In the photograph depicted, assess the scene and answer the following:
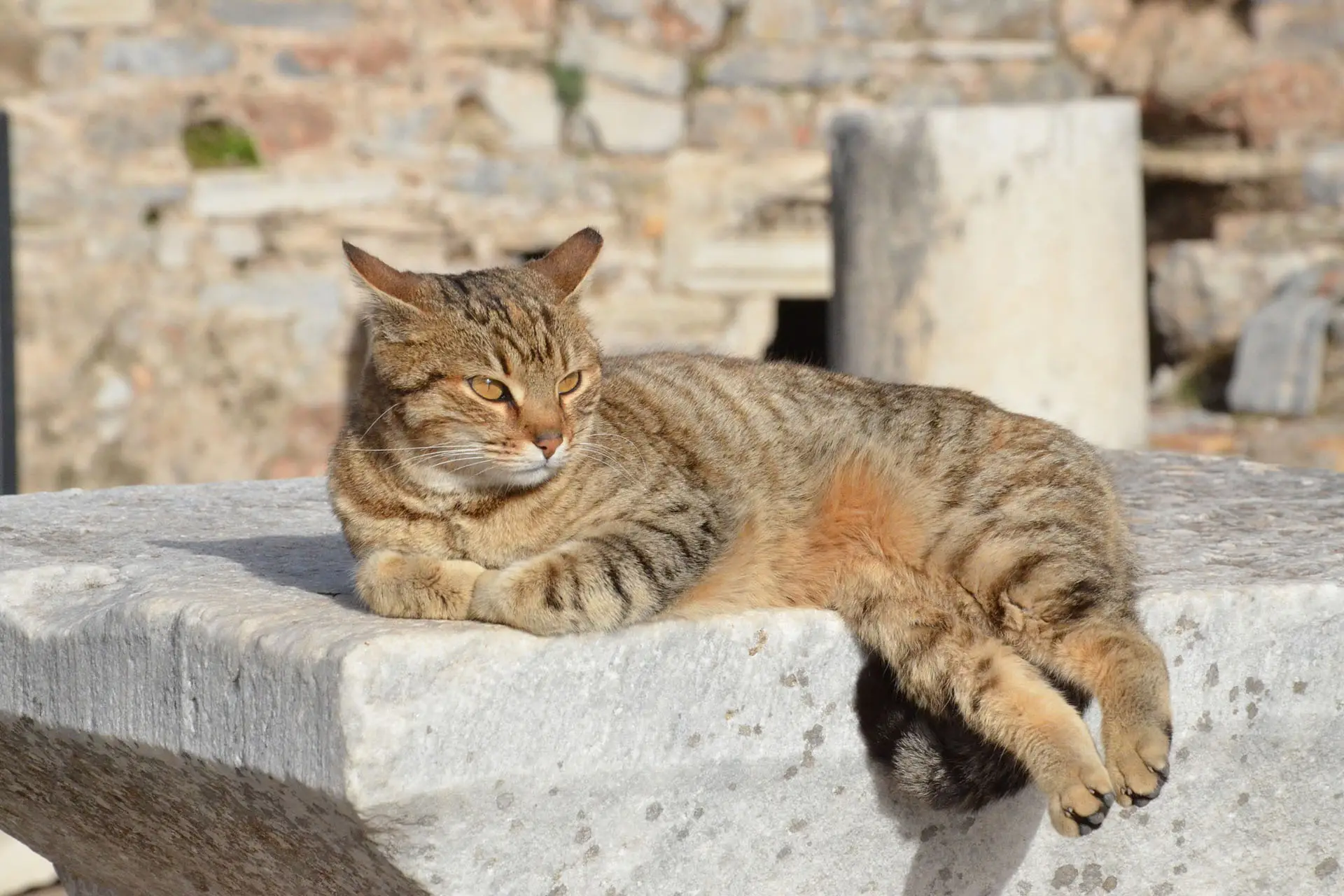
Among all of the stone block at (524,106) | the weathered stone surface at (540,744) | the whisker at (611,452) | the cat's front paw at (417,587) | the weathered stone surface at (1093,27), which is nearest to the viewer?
the weathered stone surface at (540,744)

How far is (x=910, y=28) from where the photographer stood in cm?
767

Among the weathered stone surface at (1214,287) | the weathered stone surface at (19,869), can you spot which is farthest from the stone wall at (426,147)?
the weathered stone surface at (19,869)

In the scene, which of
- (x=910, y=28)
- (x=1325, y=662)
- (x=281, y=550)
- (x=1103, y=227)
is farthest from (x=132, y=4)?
(x=1325, y=662)

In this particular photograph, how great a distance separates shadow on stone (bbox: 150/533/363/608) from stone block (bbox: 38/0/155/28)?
165 inches

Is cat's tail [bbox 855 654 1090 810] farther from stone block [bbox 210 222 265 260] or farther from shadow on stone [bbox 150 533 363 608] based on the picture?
stone block [bbox 210 222 265 260]

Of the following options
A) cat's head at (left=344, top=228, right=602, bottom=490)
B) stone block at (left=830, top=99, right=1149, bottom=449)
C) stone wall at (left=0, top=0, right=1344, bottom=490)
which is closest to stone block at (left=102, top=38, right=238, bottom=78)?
stone wall at (left=0, top=0, right=1344, bottom=490)

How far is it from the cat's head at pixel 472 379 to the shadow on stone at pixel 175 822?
20.3 inches

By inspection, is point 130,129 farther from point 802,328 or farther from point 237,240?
point 802,328

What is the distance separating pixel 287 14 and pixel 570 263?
4.59 meters

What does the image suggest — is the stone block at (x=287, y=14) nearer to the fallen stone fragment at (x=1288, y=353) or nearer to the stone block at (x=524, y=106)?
the stone block at (x=524, y=106)

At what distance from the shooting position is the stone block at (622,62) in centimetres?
724

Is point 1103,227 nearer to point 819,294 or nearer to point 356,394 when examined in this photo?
point 819,294

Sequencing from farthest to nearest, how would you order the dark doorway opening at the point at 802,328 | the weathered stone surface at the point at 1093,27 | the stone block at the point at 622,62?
the dark doorway opening at the point at 802,328
the weathered stone surface at the point at 1093,27
the stone block at the point at 622,62

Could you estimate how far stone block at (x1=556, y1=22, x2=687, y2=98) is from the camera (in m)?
7.24
